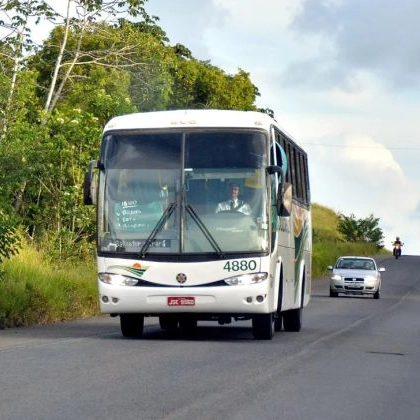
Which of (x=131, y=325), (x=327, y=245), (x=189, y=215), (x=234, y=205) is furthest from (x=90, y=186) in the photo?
(x=327, y=245)

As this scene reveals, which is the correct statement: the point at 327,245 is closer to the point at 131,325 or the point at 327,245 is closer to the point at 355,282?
the point at 355,282

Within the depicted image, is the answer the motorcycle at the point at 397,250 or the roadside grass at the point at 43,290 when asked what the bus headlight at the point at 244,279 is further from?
the motorcycle at the point at 397,250

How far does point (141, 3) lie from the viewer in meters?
37.3

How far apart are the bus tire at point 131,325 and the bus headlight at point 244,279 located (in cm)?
189

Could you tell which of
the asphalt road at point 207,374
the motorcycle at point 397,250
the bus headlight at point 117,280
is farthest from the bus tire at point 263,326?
the motorcycle at point 397,250

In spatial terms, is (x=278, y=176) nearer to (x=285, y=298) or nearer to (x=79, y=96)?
(x=285, y=298)

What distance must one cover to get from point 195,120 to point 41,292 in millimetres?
6448

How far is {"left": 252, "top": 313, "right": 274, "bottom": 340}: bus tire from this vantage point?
66.5 feet

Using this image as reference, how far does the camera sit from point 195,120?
2005cm

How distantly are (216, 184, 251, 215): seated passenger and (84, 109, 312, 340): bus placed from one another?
2 centimetres

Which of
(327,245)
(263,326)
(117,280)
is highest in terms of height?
(327,245)

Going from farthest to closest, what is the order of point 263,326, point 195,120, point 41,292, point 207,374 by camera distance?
point 41,292 < point 263,326 < point 195,120 < point 207,374

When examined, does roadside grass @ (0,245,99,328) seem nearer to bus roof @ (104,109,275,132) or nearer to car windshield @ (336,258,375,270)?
bus roof @ (104,109,275,132)

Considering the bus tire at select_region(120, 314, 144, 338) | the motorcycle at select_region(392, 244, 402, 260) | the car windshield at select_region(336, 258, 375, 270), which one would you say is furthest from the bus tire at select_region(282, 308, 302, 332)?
the motorcycle at select_region(392, 244, 402, 260)
